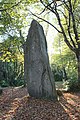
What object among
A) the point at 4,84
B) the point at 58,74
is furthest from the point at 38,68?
the point at 58,74

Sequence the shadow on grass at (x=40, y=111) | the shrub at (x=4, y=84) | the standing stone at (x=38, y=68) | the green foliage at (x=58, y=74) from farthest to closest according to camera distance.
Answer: the green foliage at (x=58, y=74) → the shrub at (x=4, y=84) → the standing stone at (x=38, y=68) → the shadow on grass at (x=40, y=111)

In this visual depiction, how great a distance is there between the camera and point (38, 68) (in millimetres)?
10742

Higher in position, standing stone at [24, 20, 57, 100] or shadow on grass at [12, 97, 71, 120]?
standing stone at [24, 20, 57, 100]

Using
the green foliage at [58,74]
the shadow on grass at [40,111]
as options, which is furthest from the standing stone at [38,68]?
the green foliage at [58,74]

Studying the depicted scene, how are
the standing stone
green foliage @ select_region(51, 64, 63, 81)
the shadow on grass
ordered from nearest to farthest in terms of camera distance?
1. the shadow on grass
2. the standing stone
3. green foliage @ select_region(51, 64, 63, 81)

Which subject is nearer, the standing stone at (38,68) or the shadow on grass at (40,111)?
the shadow on grass at (40,111)

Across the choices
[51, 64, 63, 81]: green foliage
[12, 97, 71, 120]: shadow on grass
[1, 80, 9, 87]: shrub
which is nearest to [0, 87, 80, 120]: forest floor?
[12, 97, 71, 120]: shadow on grass

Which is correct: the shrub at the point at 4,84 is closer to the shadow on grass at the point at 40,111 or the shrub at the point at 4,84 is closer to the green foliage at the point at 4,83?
the green foliage at the point at 4,83

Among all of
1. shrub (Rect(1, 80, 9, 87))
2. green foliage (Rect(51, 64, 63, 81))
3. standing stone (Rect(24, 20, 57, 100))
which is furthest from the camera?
green foliage (Rect(51, 64, 63, 81))

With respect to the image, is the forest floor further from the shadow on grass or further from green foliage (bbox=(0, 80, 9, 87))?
green foliage (bbox=(0, 80, 9, 87))

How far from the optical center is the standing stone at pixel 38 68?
10.6m

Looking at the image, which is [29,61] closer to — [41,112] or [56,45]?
[41,112]

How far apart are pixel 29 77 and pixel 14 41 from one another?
187 cm

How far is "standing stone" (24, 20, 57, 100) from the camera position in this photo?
1056 centimetres
